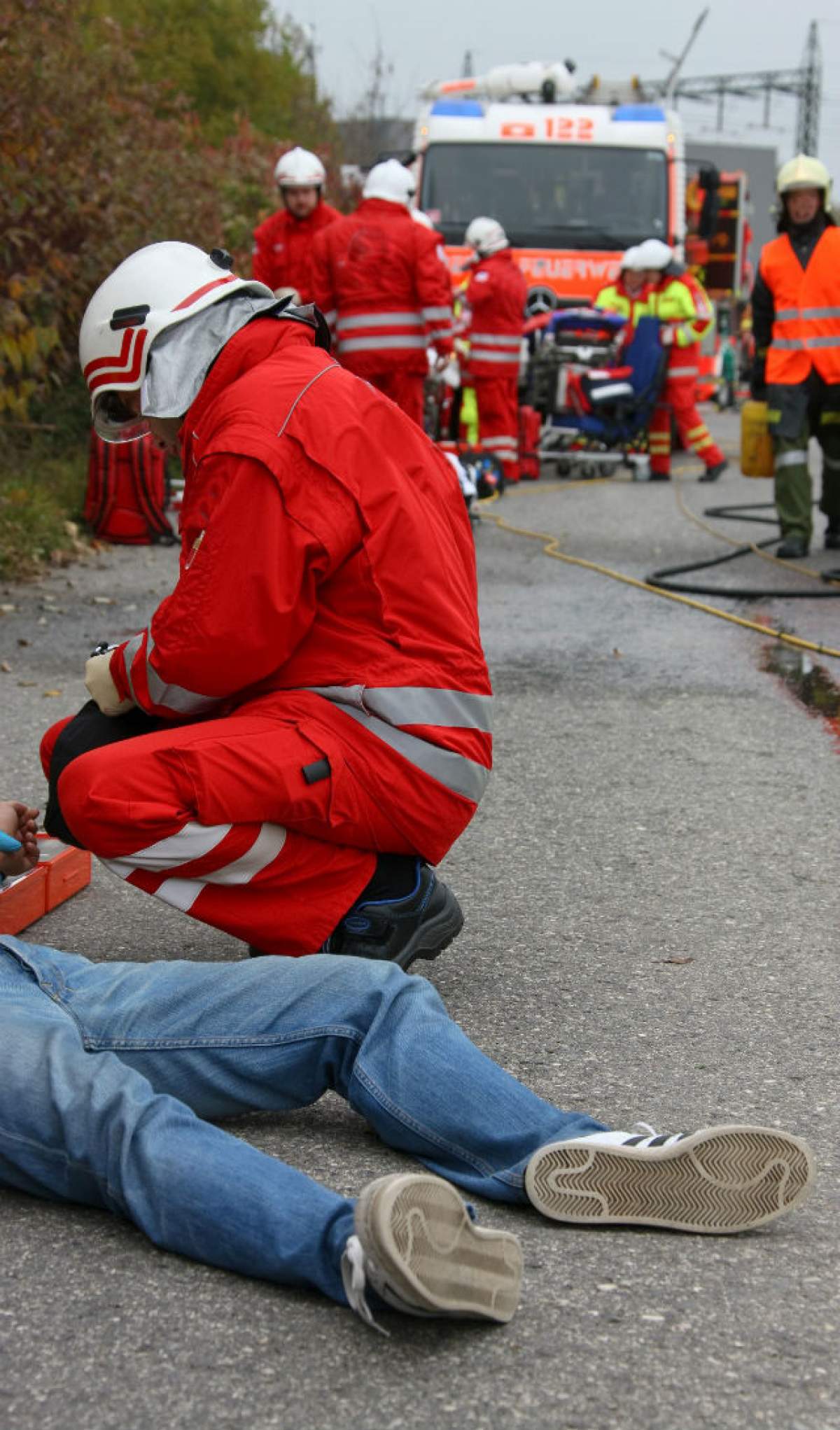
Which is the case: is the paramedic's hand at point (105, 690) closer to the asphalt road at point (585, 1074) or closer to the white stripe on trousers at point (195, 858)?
the white stripe on trousers at point (195, 858)

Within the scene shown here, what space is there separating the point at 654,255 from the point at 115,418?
11900 millimetres

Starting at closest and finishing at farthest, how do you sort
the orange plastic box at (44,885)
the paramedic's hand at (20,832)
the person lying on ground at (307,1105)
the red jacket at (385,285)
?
the person lying on ground at (307,1105) < the paramedic's hand at (20,832) < the orange plastic box at (44,885) < the red jacket at (385,285)

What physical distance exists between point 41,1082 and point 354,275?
9.13 m

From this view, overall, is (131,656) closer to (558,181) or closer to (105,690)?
(105,690)

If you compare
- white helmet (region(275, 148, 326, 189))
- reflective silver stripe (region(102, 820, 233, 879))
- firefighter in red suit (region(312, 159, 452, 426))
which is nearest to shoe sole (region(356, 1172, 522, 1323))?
reflective silver stripe (region(102, 820, 233, 879))

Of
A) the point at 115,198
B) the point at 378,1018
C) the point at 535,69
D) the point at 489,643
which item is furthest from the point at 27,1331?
the point at 535,69

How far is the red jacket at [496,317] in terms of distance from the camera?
13.4 meters

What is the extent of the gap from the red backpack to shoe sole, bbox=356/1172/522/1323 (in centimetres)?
824

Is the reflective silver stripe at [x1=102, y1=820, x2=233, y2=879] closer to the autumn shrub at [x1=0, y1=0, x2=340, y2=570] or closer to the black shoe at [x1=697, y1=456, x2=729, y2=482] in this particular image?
the autumn shrub at [x1=0, y1=0, x2=340, y2=570]

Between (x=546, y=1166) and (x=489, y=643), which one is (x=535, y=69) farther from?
(x=546, y=1166)

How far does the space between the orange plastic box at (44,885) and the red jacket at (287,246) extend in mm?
7591

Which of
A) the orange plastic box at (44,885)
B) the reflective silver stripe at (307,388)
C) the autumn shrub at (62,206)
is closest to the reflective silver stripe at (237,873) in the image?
the orange plastic box at (44,885)

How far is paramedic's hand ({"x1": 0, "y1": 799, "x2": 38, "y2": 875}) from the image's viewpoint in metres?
3.32

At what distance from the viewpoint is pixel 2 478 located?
409 inches
